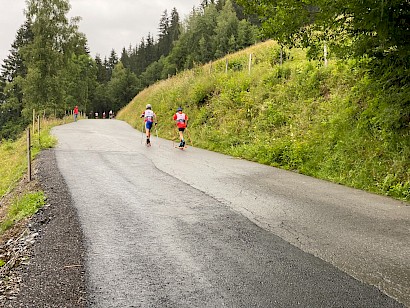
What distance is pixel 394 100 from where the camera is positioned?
8656 mm

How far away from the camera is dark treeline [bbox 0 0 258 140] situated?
4262 cm

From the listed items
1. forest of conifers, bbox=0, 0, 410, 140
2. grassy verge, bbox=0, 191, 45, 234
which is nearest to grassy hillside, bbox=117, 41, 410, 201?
forest of conifers, bbox=0, 0, 410, 140

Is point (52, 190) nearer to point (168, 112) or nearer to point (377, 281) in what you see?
point (377, 281)

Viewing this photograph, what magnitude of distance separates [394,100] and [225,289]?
276 inches

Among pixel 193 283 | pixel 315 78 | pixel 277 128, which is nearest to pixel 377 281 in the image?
pixel 193 283

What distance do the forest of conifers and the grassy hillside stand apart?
2.13 ft

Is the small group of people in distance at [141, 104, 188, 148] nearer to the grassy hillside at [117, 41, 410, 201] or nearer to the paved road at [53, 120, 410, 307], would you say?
the grassy hillside at [117, 41, 410, 201]

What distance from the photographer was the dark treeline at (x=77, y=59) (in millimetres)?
42625

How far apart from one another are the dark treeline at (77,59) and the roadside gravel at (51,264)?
600 cm

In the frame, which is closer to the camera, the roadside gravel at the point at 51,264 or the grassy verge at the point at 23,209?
the roadside gravel at the point at 51,264

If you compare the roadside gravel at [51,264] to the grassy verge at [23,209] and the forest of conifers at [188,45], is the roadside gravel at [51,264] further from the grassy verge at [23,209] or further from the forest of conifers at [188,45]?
the forest of conifers at [188,45]

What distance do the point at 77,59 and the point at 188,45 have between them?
922 inches

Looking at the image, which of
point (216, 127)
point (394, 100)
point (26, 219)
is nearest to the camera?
point (26, 219)

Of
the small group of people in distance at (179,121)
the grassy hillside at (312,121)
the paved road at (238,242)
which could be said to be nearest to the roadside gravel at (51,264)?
the paved road at (238,242)
